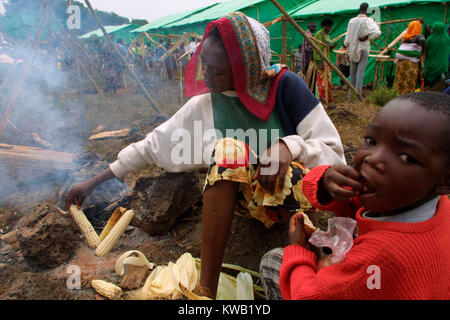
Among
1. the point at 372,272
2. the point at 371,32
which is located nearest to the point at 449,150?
the point at 372,272

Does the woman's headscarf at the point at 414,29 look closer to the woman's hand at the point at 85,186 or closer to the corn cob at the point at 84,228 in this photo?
the woman's hand at the point at 85,186

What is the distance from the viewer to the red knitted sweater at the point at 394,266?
2.46 feet

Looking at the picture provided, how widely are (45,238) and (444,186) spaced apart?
78.6 inches

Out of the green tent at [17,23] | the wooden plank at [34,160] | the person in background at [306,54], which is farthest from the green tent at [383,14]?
the wooden plank at [34,160]

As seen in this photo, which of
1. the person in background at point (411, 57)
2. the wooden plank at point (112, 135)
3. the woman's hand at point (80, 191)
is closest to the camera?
the woman's hand at point (80, 191)

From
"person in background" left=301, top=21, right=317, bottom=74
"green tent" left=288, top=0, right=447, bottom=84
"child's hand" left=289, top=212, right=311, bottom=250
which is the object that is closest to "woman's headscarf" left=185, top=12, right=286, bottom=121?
"child's hand" left=289, top=212, right=311, bottom=250

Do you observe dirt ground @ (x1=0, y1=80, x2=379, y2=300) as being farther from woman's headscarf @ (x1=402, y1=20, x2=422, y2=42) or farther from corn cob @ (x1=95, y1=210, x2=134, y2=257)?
woman's headscarf @ (x1=402, y1=20, x2=422, y2=42)

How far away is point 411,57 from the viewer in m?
6.11

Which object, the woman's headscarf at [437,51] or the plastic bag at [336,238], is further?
the woman's headscarf at [437,51]

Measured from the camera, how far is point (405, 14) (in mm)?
7504

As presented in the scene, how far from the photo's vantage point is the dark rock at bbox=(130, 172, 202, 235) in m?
2.01

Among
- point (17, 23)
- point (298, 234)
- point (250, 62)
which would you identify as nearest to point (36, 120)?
point (17, 23)
